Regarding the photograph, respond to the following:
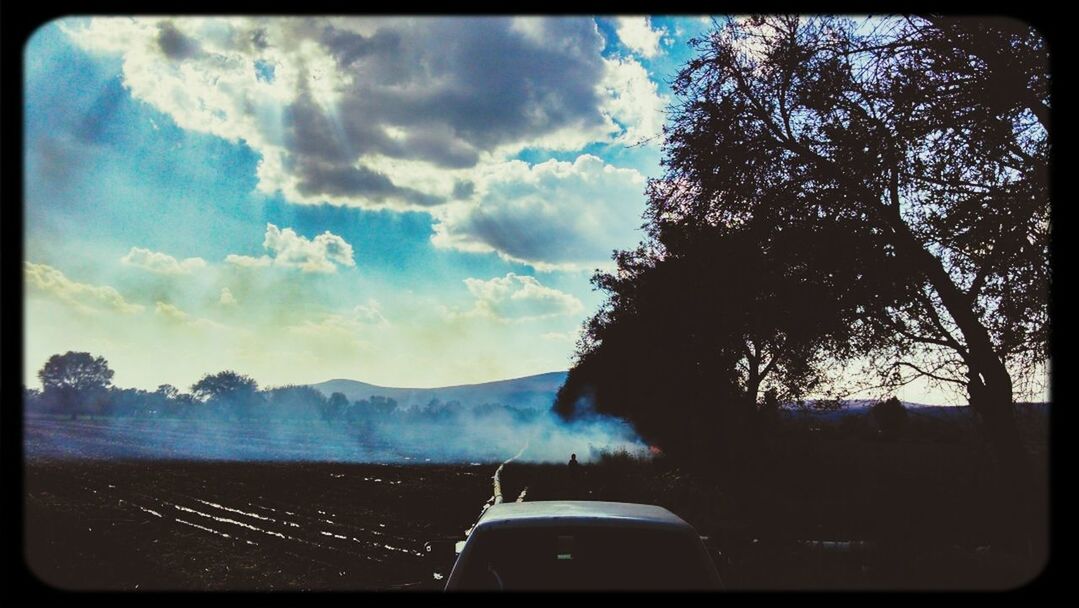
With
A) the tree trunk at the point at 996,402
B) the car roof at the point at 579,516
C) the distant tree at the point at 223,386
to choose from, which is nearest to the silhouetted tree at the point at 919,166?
the tree trunk at the point at 996,402

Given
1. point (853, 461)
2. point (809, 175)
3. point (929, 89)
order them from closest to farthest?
point (929, 89)
point (809, 175)
point (853, 461)

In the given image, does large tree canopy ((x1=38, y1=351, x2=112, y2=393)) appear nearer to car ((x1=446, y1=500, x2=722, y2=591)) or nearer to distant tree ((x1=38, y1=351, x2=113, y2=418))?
distant tree ((x1=38, y1=351, x2=113, y2=418))

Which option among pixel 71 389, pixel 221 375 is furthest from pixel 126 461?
pixel 221 375

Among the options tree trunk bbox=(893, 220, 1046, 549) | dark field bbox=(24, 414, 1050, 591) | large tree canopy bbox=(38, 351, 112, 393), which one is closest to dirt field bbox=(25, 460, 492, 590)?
dark field bbox=(24, 414, 1050, 591)

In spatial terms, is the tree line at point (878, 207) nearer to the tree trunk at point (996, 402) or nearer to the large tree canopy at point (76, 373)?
the tree trunk at point (996, 402)

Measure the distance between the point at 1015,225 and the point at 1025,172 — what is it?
0.67 metres

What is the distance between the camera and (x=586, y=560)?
5.48 meters

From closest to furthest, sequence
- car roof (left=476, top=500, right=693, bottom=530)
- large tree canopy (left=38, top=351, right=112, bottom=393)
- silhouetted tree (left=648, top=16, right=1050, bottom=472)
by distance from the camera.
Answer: car roof (left=476, top=500, right=693, bottom=530), silhouetted tree (left=648, top=16, right=1050, bottom=472), large tree canopy (left=38, top=351, right=112, bottom=393)

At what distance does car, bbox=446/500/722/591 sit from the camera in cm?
537

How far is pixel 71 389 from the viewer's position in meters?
122

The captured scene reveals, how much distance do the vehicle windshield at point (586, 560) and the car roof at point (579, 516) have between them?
8 centimetres

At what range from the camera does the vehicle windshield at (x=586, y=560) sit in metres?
5.37

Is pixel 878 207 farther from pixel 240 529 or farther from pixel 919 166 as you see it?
pixel 240 529

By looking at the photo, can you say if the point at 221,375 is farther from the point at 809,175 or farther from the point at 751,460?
the point at 809,175
